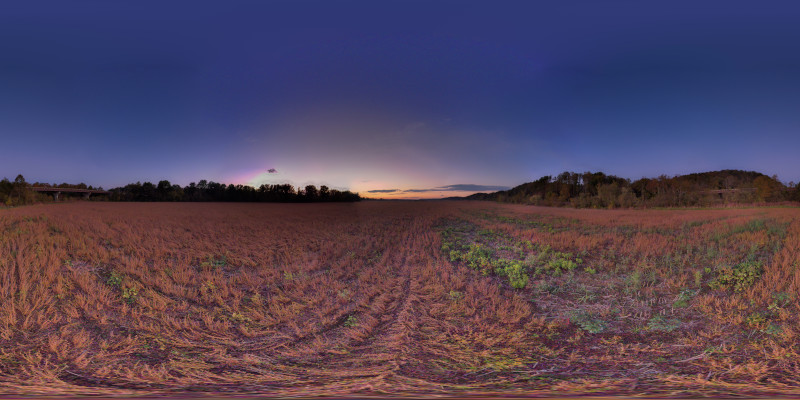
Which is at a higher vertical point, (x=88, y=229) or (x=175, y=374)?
(x=88, y=229)

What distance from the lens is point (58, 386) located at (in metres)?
2.97

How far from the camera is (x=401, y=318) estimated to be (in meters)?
4.97

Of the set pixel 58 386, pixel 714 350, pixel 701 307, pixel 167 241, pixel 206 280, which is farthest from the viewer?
pixel 167 241

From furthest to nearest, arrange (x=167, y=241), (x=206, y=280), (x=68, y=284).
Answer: (x=167, y=241) < (x=206, y=280) < (x=68, y=284)

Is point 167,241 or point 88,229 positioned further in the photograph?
point 88,229

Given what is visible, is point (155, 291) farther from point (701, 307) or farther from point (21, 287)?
point (701, 307)

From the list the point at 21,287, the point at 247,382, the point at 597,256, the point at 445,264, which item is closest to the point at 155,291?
the point at 21,287

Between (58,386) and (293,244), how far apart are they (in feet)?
Answer: 25.3

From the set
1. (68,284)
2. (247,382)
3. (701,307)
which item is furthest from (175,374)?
(701,307)

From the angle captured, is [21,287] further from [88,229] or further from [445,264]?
[445,264]

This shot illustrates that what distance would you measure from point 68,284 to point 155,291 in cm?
148

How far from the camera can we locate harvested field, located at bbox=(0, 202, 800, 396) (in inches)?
129

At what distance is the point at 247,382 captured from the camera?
3209 millimetres

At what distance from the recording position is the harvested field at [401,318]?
3281mm
